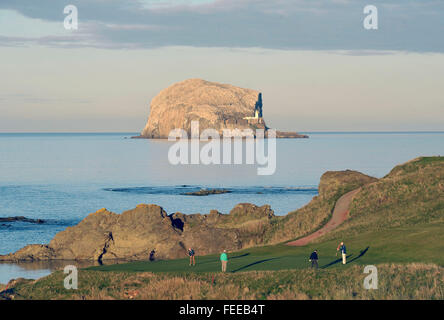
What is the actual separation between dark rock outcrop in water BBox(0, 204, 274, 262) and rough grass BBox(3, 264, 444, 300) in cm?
2080

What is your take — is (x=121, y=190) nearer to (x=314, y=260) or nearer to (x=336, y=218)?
(x=336, y=218)

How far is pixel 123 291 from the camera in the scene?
31344mm

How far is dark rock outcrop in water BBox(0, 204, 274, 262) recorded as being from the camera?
181ft

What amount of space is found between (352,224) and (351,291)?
23.1 meters

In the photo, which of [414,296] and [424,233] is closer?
[414,296]

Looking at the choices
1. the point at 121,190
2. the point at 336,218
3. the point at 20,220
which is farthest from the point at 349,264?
the point at 121,190

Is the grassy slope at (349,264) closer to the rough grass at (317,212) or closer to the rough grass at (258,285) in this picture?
the rough grass at (258,285)

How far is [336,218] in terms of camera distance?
54906mm

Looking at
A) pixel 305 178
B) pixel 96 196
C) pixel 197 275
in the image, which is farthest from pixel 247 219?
pixel 305 178

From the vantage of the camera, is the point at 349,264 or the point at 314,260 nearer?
the point at 314,260

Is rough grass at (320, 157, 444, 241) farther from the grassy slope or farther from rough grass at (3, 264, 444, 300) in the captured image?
rough grass at (3, 264, 444, 300)

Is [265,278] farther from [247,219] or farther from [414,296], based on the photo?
[247,219]

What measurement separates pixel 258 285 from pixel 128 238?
3004cm
